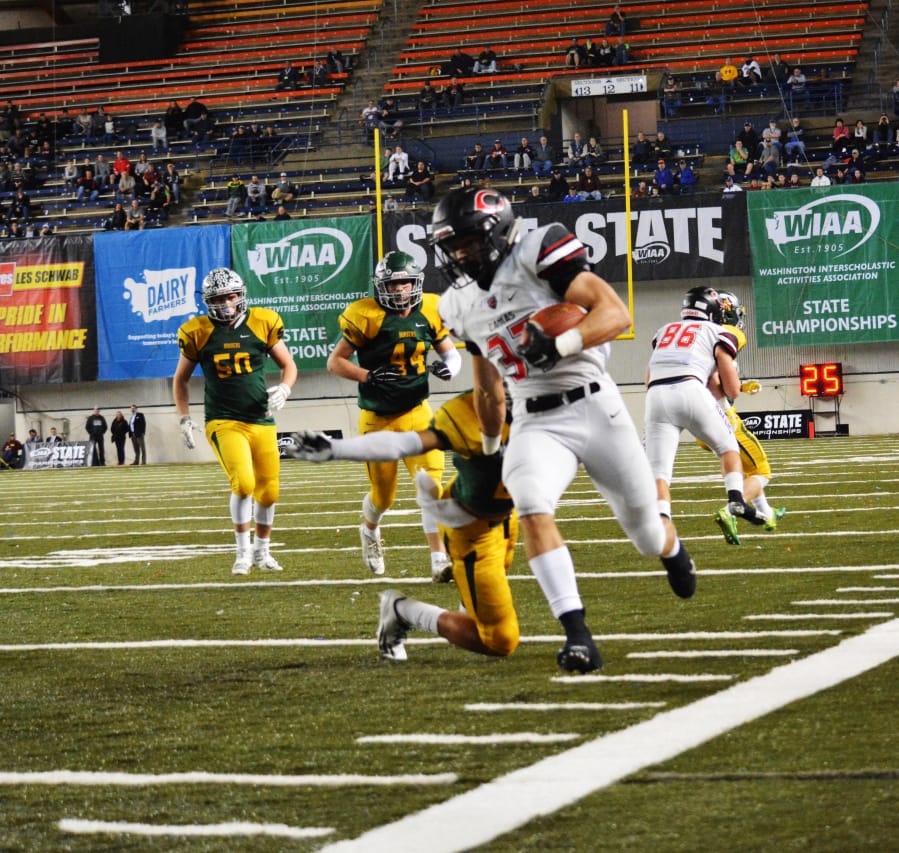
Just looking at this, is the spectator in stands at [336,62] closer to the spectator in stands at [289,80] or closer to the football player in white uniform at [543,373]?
the spectator in stands at [289,80]

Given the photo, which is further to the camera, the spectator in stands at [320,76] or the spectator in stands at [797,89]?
the spectator in stands at [320,76]

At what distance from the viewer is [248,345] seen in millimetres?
8797

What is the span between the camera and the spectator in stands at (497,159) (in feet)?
88.4

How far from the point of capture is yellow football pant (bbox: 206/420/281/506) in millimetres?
8547

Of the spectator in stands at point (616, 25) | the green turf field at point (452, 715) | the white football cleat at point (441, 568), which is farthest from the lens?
the spectator in stands at point (616, 25)

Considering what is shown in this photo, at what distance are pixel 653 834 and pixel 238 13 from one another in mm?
33852

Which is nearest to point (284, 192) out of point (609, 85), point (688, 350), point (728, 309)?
point (609, 85)

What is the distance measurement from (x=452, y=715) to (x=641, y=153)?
23.4 m

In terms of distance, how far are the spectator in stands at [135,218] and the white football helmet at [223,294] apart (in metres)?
20.0

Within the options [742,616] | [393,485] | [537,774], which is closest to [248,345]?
[393,485]

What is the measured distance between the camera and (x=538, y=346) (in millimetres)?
4371

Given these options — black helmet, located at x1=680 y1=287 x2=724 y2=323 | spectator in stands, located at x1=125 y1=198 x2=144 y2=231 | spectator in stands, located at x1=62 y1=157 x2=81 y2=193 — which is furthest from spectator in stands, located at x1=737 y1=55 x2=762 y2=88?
black helmet, located at x1=680 y1=287 x2=724 y2=323

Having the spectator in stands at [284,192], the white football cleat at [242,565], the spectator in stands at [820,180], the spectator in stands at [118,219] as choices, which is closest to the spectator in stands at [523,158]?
the spectator in stands at [284,192]

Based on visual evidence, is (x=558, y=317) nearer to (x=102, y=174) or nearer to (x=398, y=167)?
(x=398, y=167)
